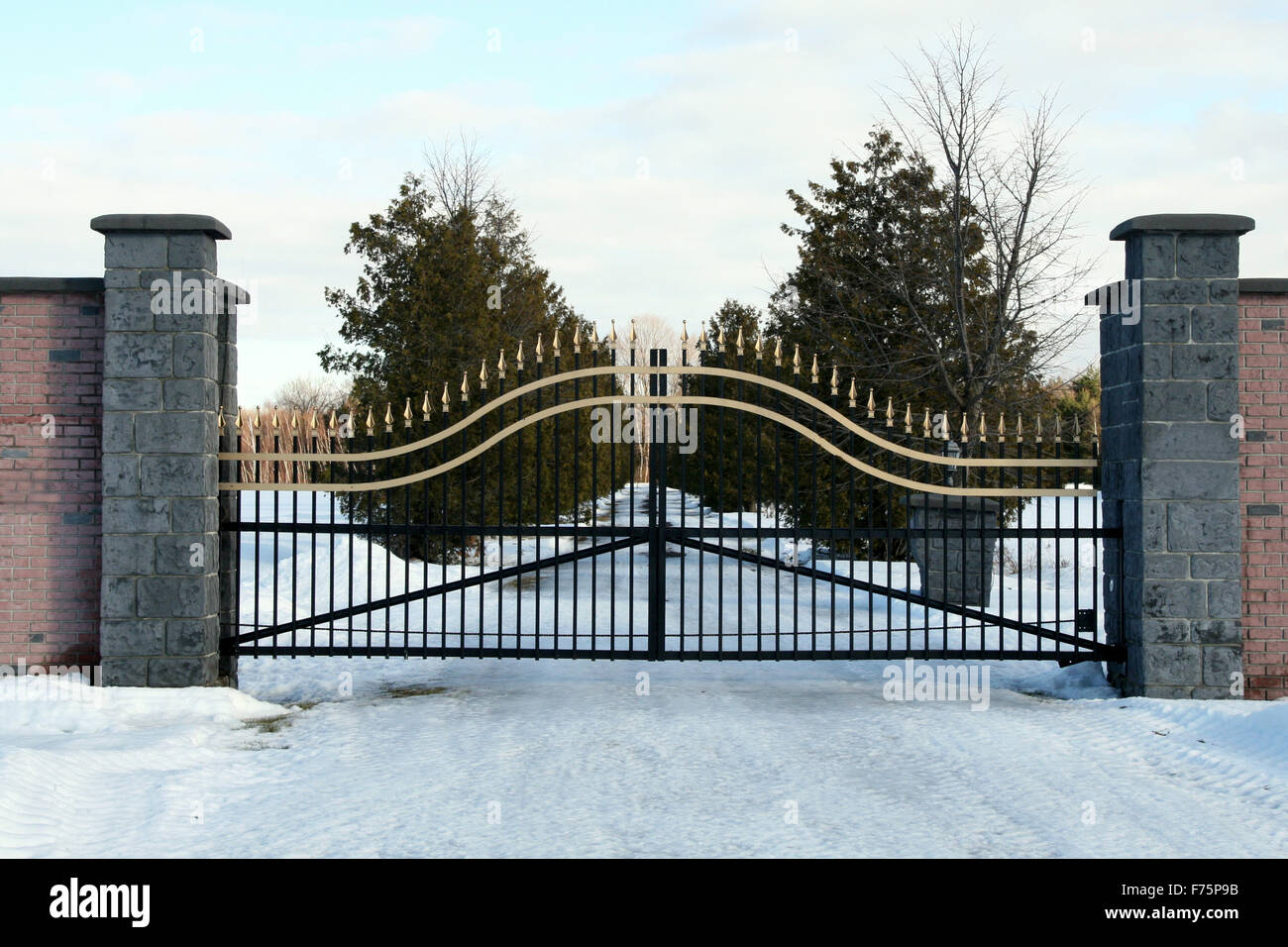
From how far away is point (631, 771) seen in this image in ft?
18.7

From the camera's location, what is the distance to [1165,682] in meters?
7.36

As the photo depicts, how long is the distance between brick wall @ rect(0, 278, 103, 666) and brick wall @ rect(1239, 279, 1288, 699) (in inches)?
340

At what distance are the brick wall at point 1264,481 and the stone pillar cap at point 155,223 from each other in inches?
302

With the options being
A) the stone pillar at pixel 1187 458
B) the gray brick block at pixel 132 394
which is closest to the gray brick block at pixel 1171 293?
the stone pillar at pixel 1187 458

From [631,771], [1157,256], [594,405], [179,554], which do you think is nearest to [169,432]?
[179,554]

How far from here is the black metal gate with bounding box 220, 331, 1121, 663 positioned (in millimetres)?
7449

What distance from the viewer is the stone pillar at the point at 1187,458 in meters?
7.32

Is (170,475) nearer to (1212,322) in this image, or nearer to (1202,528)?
(1202,528)

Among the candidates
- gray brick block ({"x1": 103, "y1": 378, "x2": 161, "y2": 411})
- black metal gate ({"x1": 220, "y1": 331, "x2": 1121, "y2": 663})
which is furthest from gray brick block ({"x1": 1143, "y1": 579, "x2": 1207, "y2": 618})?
gray brick block ({"x1": 103, "y1": 378, "x2": 161, "y2": 411})

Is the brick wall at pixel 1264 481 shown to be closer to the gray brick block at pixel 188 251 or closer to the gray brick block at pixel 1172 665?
the gray brick block at pixel 1172 665

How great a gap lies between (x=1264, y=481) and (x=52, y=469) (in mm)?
9147

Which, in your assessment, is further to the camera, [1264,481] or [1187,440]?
[1264,481]

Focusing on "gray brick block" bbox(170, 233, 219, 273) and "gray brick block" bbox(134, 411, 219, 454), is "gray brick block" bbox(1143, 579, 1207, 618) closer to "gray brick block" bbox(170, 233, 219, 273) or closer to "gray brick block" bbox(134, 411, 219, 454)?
"gray brick block" bbox(134, 411, 219, 454)
